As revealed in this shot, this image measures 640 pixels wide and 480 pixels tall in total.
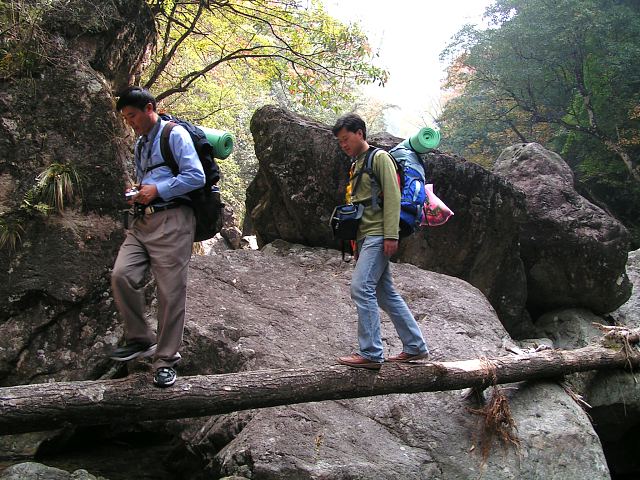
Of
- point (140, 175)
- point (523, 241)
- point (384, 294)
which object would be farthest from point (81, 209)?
point (523, 241)

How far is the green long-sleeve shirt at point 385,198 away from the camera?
472 centimetres

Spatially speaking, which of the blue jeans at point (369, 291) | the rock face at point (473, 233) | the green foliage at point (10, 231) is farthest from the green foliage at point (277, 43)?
the blue jeans at point (369, 291)

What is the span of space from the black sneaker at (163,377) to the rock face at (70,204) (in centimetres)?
258

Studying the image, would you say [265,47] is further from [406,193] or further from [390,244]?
[390,244]

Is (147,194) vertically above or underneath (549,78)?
underneath

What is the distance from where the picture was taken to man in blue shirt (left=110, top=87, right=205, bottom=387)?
13.5ft

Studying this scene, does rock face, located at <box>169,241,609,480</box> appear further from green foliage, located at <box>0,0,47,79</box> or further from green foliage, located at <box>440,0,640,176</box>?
green foliage, located at <box>440,0,640,176</box>

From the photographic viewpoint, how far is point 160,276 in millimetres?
4172

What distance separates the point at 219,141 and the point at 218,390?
207cm

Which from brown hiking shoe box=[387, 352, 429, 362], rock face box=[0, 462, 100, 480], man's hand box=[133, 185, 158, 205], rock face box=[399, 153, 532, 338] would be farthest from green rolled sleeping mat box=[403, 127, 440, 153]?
rock face box=[0, 462, 100, 480]

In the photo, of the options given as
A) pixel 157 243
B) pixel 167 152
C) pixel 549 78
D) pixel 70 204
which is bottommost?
pixel 70 204

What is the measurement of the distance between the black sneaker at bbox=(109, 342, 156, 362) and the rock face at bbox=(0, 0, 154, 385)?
2.40 meters

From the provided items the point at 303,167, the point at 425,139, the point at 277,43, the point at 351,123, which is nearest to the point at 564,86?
the point at 277,43

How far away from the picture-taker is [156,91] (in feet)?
47.6
